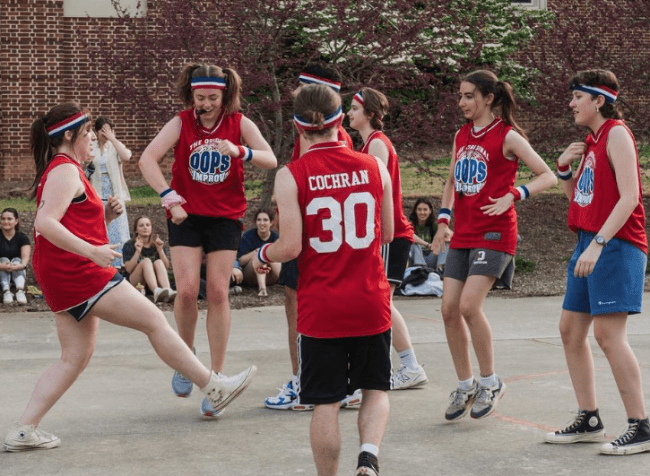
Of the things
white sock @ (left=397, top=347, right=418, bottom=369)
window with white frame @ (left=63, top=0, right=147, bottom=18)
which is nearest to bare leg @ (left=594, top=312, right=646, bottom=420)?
white sock @ (left=397, top=347, right=418, bottom=369)

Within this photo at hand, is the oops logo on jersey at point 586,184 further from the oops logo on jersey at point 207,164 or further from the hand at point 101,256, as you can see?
the hand at point 101,256

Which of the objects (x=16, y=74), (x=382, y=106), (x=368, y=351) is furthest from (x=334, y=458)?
(x=16, y=74)

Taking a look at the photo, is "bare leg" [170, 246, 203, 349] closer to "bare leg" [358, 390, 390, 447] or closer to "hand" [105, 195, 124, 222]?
"hand" [105, 195, 124, 222]

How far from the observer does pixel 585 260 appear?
5.29 meters

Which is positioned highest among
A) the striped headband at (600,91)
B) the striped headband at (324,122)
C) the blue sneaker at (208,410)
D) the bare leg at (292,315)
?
the striped headband at (600,91)

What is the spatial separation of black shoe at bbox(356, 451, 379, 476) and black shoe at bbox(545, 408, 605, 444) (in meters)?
1.65

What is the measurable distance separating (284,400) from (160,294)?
482 cm

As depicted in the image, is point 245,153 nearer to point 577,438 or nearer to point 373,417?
point 373,417

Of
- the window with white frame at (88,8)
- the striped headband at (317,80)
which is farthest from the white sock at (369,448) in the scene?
the window with white frame at (88,8)

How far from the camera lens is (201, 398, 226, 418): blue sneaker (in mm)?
6173

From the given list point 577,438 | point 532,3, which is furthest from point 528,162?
point 532,3

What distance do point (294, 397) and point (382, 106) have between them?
2.00 metres

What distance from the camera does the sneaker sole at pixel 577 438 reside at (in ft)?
18.6

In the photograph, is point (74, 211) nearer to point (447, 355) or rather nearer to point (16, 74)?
point (447, 355)
